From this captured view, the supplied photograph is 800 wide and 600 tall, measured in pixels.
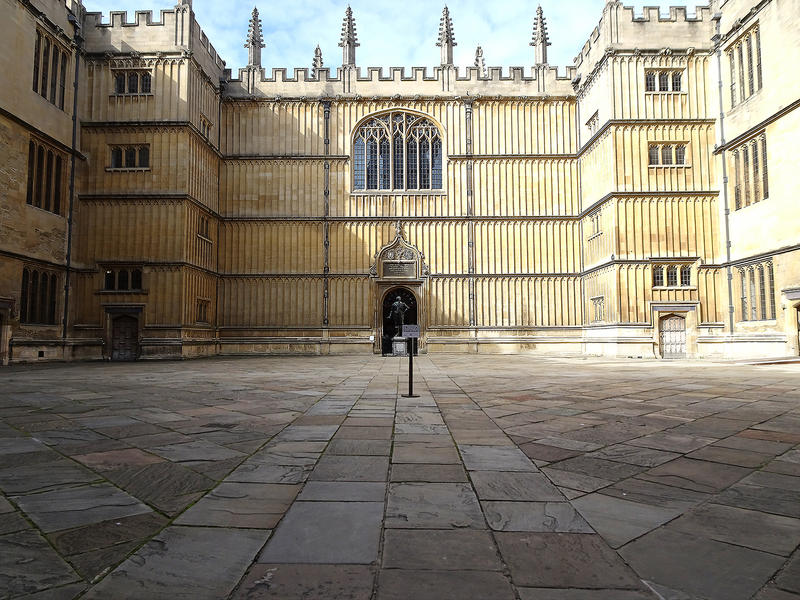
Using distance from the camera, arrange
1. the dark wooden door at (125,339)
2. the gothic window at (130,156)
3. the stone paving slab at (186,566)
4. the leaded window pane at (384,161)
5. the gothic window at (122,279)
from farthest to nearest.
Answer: the leaded window pane at (384,161), the gothic window at (130,156), the gothic window at (122,279), the dark wooden door at (125,339), the stone paving slab at (186,566)

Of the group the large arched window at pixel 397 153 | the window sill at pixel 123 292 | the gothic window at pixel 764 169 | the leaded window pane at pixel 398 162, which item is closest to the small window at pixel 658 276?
the gothic window at pixel 764 169

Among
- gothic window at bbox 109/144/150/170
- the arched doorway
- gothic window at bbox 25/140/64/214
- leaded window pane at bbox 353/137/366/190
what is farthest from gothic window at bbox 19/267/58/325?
the arched doorway

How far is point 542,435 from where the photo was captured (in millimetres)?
4605

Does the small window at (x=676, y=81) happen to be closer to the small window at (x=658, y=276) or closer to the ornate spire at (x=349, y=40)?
the small window at (x=658, y=276)

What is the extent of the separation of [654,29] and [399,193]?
1212 centimetres

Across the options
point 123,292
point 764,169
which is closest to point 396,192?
point 123,292

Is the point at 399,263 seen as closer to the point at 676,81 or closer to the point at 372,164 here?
the point at 372,164

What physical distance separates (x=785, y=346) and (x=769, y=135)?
273 inches

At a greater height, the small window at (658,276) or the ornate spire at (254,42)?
the ornate spire at (254,42)

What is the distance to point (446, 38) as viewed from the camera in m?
24.3

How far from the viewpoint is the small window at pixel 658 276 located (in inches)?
776

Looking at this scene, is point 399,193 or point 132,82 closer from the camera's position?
point 132,82

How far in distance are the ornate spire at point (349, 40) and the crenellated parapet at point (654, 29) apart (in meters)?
11.1

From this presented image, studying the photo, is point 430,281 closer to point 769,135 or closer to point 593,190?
point 593,190
